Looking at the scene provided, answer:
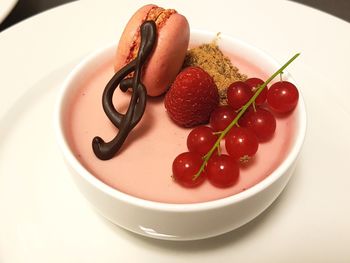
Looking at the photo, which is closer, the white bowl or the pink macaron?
the white bowl

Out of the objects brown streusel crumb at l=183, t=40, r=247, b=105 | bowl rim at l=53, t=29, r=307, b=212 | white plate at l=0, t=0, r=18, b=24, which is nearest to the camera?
bowl rim at l=53, t=29, r=307, b=212

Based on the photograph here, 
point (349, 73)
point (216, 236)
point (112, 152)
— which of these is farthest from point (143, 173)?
point (349, 73)

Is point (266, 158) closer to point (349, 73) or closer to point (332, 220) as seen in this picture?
point (332, 220)

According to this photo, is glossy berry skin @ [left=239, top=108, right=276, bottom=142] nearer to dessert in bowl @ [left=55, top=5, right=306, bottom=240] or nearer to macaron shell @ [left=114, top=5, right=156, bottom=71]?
dessert in bowl @ [left=55, top=5, right=306, bottom=240]

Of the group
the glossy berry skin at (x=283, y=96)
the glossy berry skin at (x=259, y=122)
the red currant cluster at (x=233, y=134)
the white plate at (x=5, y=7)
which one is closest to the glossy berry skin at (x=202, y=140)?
the red currant cluster at (x=233, y=134)

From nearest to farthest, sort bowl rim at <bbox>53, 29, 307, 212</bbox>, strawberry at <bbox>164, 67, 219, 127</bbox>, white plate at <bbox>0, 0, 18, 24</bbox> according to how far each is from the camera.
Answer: bowl rim at <bbox>53, 29, 307, 212</bbox> < strawberry at <bbox>164, 67, 219, 127</bbox> < white plate at <bbox>0, 0, 18, 24</bbox>

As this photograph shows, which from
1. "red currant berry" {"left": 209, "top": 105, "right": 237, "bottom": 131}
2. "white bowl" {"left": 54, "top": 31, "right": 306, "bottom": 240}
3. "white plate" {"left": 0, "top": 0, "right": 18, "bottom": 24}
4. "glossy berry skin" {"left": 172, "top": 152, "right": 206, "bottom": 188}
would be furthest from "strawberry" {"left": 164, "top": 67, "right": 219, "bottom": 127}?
"white plate" {"left": 0, "top": 0, "right": 18, "bottom": 24}

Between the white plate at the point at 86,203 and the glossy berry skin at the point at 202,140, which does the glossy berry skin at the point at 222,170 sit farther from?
the white plate at the point at 86,203

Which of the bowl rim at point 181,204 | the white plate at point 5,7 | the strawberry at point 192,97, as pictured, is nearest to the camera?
the bowl rim at point 181,204
